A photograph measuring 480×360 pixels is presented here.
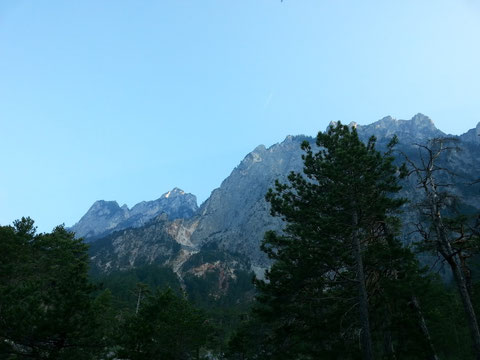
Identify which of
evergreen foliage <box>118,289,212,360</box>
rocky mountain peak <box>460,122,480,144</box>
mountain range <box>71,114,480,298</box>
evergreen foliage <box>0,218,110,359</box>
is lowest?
evergreen foliage <box>118,289,212,360</box>

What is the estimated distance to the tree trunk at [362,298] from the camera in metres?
13.9

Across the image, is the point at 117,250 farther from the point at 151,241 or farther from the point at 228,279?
the point at 228,279

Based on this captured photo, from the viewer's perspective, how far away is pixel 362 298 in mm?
15055

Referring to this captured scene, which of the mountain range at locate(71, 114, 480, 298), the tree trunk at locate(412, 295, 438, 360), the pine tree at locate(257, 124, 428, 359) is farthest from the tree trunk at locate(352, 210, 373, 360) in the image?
the mountain range at locate(71, 114, 480, 298)

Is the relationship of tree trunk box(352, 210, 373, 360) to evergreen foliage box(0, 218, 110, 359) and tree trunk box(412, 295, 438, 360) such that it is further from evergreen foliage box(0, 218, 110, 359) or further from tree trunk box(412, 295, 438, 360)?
evergreen foliage box(0, 218, 110, 359)

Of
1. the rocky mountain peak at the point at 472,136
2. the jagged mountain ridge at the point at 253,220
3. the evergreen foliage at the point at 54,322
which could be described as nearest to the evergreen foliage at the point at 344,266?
the evergreen foliage at the point at 54,322

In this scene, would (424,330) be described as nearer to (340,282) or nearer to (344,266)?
(340,282)

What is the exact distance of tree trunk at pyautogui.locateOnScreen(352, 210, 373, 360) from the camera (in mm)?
13938

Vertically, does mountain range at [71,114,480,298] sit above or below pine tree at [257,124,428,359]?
above

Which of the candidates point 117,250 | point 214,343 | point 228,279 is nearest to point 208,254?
point 228,279

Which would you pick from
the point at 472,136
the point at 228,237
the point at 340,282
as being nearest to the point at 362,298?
the point at 340,282

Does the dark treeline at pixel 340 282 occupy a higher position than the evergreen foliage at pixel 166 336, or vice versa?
the dark treeline at pixel 340 282

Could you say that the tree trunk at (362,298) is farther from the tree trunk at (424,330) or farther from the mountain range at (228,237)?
the mountain range at (228,237)

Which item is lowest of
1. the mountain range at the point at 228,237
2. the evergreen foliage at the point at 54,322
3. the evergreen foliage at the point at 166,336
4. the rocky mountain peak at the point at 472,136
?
the evergreen foliage at the point at 166,336
